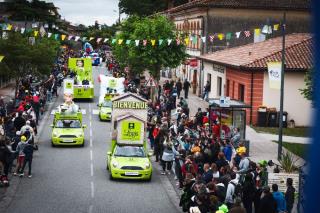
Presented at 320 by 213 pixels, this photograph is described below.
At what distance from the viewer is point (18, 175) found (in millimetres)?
21719

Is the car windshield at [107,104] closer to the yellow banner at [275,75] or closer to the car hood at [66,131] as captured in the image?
the car hood at [66,131]

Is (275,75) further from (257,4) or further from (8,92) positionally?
(8,92)

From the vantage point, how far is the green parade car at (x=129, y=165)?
21062mm

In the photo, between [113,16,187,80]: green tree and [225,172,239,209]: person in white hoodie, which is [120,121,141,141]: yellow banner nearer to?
[225,172,239,209]: person in white hoodie

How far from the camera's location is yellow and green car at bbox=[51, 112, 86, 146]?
28.2m

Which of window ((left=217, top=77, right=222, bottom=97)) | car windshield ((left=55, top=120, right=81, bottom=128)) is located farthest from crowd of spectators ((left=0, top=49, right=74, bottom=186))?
window ((left=217, top=77, right=222, bottom=97))

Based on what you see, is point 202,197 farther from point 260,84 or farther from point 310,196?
point 260,84

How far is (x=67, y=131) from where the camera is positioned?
93.5 ft

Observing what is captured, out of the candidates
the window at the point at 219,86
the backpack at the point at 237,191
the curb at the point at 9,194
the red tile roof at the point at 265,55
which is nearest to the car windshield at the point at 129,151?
the curb at the point at 9,194

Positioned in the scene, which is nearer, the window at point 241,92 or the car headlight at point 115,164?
the car headlight at point 115,164

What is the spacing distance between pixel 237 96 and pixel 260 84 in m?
3.73

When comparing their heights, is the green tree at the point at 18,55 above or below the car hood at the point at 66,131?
above

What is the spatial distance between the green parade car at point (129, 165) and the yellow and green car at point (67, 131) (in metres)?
6.71

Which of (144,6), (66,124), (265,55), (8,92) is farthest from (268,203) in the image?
(144,6)
